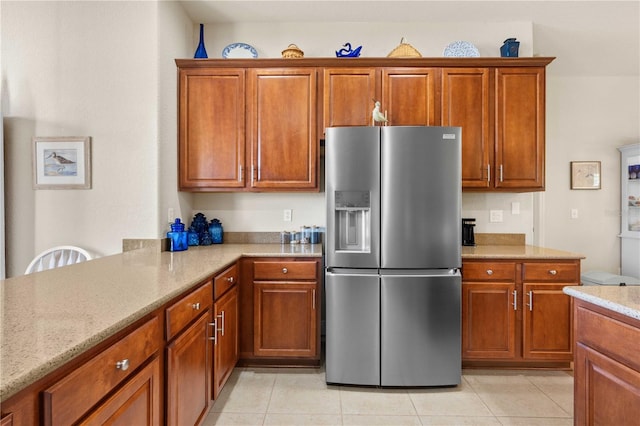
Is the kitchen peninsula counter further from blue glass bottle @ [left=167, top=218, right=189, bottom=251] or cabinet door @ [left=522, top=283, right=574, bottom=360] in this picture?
blue glass bottle @ [left=167, top=218, right=189, bottom=251]

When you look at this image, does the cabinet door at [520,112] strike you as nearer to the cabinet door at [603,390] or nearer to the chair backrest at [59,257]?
the cabinet door at [603,390]

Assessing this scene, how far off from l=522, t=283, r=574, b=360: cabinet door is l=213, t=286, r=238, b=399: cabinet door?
2.07m

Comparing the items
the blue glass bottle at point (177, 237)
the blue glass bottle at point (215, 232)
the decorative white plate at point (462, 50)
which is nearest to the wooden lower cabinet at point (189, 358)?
the blue glass bottle at point (177, 237)

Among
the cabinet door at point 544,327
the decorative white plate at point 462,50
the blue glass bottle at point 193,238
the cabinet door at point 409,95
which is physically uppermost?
the decorative white plate at point 462,50

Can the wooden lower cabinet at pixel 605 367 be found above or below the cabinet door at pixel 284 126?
below

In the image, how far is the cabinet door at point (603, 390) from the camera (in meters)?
1.16

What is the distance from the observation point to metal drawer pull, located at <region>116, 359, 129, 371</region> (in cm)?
103

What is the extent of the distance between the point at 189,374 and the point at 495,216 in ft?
9.08

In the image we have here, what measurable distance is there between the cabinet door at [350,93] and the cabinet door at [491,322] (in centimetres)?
157

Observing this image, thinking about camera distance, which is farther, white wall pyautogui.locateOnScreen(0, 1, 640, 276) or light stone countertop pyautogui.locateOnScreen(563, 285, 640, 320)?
white wall pyautogui.locateOnScreen(0, 1, 640, 276)

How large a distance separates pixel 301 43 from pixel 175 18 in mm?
1059

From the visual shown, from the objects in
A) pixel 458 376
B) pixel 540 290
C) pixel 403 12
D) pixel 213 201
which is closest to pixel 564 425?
pixel 458 376

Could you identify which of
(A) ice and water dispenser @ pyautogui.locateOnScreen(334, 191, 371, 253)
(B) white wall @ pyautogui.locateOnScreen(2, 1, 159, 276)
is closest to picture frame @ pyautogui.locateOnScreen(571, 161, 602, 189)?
(A) ice and water dispenser @ pyautogui.locateOnScreen(334, 191, 371, 253)

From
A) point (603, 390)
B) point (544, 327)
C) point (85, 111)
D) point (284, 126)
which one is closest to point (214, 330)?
point (284, 126)
